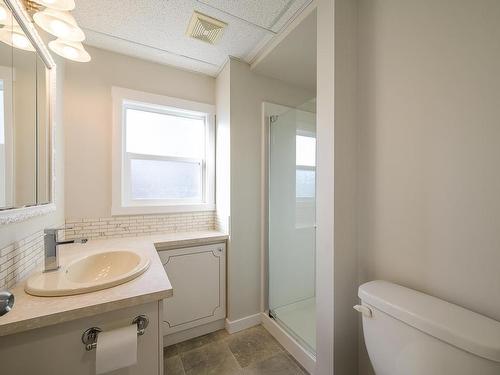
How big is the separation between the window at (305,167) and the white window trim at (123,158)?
0.84 meters

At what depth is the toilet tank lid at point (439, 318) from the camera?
2.08 feet

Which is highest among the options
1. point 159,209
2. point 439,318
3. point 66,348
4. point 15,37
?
point 15,37

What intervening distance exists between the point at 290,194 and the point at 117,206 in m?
1.51

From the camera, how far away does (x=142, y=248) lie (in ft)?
4.64

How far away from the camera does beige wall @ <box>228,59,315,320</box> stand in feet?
6.03

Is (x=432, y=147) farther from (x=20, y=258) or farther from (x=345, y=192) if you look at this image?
(x=20, y=258)

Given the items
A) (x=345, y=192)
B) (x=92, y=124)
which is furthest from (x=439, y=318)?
(x=92, y=124)

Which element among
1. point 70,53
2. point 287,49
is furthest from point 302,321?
point 70,53

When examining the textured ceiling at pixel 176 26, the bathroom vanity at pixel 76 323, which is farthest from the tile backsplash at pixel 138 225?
the textured ceiling at pixel 176 26

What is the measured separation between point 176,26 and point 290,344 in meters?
2.48

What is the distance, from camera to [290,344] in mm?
1594

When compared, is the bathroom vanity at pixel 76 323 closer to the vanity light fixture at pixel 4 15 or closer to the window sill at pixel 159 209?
the window sill at pixel 159 209

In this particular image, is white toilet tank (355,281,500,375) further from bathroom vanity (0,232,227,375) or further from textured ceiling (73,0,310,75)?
textured ceiling (73,0,310,75)

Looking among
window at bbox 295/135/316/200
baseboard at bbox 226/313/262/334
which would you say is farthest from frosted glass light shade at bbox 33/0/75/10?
baseboard at bbox 226/313/262/334
